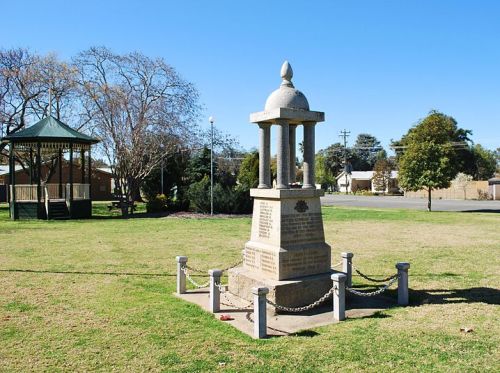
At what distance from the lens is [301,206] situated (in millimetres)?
8281

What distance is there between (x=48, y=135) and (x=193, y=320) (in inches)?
876

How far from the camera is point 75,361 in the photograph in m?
5.58

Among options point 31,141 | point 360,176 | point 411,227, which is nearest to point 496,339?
point 411,227

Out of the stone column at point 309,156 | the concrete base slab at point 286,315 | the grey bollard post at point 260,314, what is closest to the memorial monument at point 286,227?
the stone column at point 309,156

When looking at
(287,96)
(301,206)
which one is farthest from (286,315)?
(287,96)

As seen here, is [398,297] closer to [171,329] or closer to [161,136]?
[171,329]

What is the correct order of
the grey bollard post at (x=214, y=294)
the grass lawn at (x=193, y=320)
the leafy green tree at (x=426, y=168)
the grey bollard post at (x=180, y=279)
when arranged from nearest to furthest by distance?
the grass lawn at (x=193, y=320) < the grey bollard post at (x=214, y=294) < the grey bollard post at (x=180, y=279) < the leafy green tree at (x=426, y=168)

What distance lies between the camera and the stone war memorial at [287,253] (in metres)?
7.63

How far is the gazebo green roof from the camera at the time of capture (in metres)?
26.2

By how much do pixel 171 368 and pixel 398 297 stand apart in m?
4.61

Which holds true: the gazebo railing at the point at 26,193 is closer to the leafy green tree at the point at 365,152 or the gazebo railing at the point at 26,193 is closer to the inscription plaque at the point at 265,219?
the inscription plaque at the point at 265,219

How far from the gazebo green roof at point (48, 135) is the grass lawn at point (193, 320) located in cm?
1241

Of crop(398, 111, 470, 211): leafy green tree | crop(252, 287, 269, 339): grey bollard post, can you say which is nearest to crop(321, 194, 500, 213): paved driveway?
crop(398, 111, 470, 211): leafy green tree

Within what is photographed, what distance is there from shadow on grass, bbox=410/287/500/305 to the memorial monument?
71.6 inches
